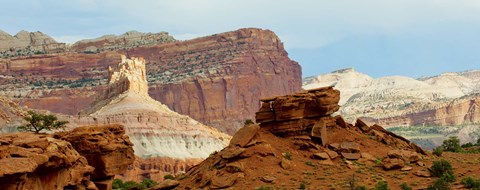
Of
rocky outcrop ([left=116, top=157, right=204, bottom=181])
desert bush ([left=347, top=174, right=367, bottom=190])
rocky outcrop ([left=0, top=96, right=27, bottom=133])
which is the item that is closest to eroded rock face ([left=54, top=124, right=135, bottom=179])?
desert bush ([left=347, top=174, right=367, bottom=190])

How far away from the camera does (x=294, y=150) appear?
47938 millimetres

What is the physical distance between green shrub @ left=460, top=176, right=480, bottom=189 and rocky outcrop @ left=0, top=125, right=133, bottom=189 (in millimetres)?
21304

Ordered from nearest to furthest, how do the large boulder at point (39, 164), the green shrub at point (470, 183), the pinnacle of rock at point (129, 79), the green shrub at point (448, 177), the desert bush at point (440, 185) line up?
1. the large boulder at point (39, 164)
2. the green shrub at point (470, 183)
3. the desert bush at point (440, 185)
4. the green shrub at point (448, 177)
5. the pinnacle of rock at point (129, 79)

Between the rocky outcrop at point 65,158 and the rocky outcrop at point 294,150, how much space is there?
4.89 meters

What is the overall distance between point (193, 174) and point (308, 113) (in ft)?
28.1

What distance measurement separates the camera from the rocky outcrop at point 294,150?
44.8m

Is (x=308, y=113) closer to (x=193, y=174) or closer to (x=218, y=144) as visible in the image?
(x=193, y=174)

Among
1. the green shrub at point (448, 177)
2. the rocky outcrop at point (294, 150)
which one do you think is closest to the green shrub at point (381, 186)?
the rocky outcrop at point (294, 150)

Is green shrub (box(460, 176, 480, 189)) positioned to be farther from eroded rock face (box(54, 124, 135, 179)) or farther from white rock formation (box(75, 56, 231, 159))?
white rock formation (box(75, 56, 231, 159))

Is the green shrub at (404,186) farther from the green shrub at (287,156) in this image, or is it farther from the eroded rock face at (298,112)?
the green shrub at (287,156)

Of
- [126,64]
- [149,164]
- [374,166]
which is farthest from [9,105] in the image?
[374,166]

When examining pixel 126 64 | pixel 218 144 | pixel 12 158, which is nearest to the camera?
pixel 12 158

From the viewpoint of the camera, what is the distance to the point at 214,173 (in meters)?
45.1

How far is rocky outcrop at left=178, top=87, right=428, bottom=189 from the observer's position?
44.8 m
